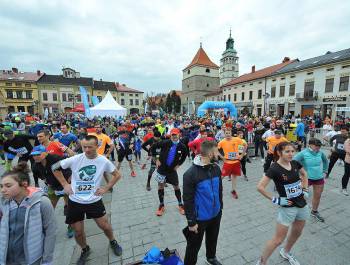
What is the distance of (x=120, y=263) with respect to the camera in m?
2.79

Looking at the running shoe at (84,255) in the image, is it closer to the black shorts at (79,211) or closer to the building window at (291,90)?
the black shorts at (79,211)

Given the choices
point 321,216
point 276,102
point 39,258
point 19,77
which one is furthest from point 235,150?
point 19,77

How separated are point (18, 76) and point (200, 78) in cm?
4965

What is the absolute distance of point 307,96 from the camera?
95.2ft

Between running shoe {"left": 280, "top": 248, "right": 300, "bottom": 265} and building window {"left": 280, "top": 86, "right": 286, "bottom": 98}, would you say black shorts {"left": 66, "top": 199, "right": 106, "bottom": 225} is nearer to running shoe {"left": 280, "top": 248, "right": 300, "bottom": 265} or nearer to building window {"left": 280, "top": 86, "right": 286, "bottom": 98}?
running shoe {"left": 280, "top": 248, "right": 300, "bottom": 265}

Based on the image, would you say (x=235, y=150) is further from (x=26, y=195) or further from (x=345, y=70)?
(x=345, y=70)

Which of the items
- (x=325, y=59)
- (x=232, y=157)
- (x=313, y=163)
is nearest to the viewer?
(x=313, y=163)

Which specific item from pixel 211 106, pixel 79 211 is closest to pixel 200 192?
pixel 79 211

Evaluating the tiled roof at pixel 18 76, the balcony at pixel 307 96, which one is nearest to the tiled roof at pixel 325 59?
the balcony at pixel 307 96

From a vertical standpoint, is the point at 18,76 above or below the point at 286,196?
above

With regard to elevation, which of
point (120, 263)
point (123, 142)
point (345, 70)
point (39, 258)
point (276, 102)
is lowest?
point (120, 263)

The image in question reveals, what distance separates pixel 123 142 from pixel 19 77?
5481 cm

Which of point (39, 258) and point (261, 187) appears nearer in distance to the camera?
point (39, 258)

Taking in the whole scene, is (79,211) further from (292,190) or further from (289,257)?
(289,257)
